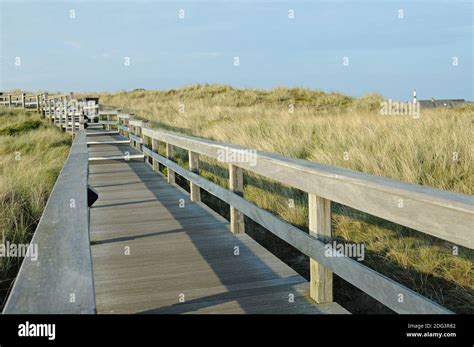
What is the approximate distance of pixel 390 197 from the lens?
8.44ft

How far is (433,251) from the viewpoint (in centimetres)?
468

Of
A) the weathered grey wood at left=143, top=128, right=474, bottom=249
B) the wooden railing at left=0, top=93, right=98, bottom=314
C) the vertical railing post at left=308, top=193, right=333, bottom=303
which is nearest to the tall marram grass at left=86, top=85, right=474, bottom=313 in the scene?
the vertical railing post at left=308, top=193, right=333, bottom=303

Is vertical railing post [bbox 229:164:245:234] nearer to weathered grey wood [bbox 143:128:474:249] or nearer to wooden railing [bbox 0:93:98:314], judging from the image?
weathered grey wood [bbox 143:128:474:249]

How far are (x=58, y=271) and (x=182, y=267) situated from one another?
2.67 meters

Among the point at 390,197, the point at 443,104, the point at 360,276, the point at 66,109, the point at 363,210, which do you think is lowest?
the point at 360,276

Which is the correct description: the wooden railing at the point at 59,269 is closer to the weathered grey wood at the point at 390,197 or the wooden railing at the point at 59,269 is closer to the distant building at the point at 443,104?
the weathered grey wood at the point at 390,197

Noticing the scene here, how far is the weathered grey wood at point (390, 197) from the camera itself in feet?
6.95

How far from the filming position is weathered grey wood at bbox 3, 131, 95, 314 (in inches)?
69.0

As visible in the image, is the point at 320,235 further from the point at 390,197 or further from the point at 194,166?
the point at 194,166

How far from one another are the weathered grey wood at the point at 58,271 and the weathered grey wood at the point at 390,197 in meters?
1.46

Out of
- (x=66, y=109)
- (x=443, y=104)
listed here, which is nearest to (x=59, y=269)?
(x=66, y=109)

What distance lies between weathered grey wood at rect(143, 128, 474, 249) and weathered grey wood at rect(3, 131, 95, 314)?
1.46 m

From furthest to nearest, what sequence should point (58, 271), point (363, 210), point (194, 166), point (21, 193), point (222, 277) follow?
1. point (21, 193)
2. point (194, 166)
3. point (222, 277)
4. point (363, 210)
5. point (58, 271)
